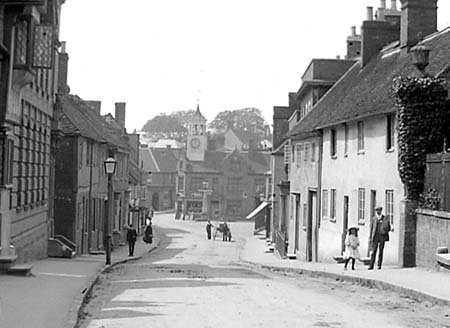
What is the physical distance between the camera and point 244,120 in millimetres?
171250

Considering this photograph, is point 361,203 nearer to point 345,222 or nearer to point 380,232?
point 345,222

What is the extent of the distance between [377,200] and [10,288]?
1578cm

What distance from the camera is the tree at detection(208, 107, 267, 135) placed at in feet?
555

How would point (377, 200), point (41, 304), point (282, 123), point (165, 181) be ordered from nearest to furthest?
point (41, 304) → point (377, 200) → point (282, 123) → point (165, 181)

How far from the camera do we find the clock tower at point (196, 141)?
123 meters

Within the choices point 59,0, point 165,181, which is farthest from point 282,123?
point 165,181

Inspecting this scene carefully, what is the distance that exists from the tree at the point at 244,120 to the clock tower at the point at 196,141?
128 feet

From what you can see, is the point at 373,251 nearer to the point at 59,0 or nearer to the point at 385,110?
the point at 385,110

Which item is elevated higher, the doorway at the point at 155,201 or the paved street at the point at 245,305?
the doorway at the point at 155,201

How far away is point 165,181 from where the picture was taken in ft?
438

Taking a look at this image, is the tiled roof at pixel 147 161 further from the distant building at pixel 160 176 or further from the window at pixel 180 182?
the window at pixel 180 182

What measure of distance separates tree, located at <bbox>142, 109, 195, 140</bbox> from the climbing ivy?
6269 inches

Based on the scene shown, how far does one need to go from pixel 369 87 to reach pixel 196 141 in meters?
92.4

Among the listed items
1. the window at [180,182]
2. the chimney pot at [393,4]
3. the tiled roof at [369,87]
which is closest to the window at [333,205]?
the tiled roof at [369,87]
